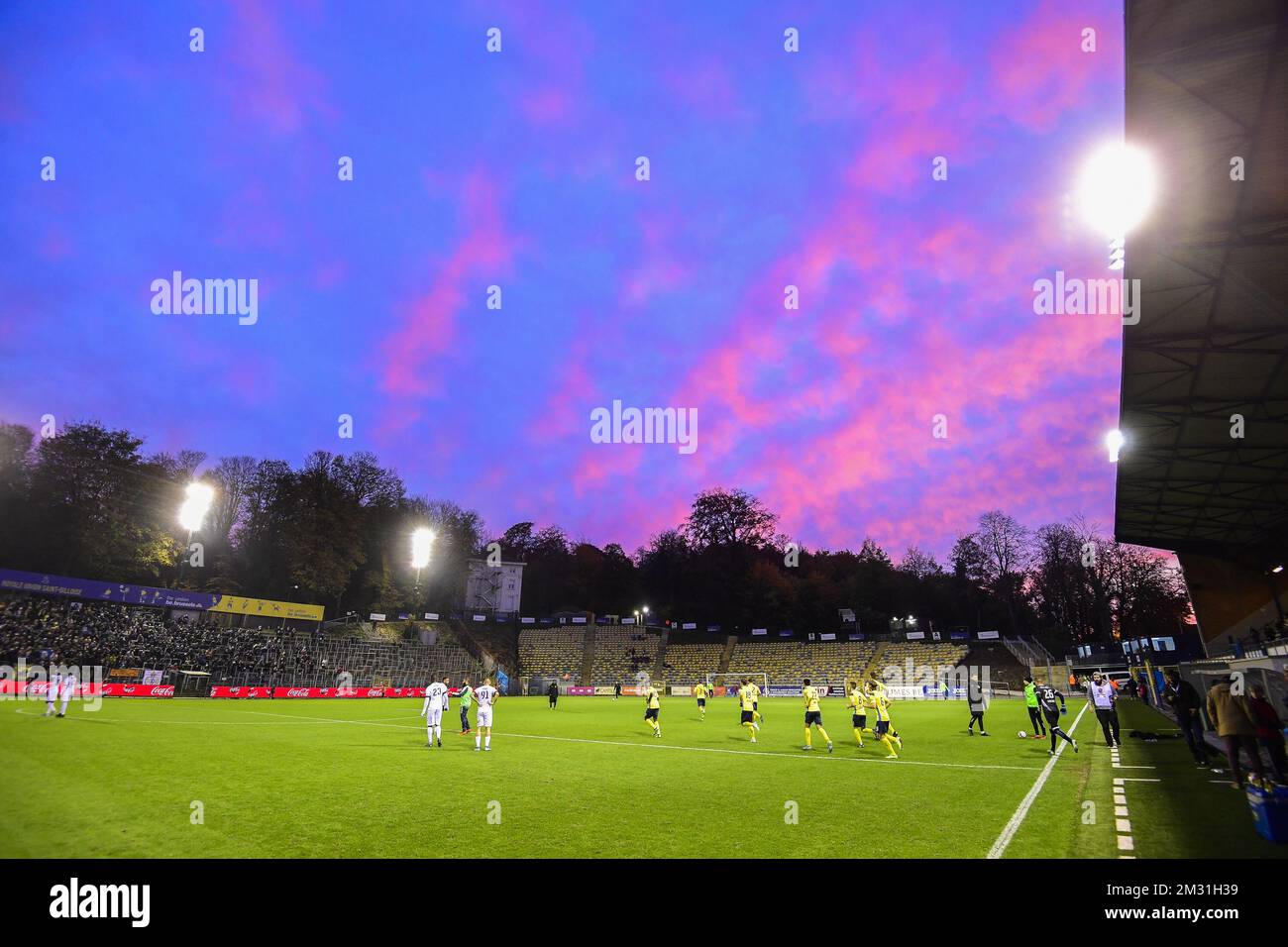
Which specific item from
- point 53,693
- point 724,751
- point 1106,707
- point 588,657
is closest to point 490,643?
point 588,657

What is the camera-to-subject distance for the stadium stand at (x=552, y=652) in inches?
2650

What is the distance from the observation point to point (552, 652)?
7100 cm

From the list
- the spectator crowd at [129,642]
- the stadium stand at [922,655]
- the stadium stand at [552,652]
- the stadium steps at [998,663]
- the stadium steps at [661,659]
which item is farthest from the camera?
the stadium stand at [552,652]

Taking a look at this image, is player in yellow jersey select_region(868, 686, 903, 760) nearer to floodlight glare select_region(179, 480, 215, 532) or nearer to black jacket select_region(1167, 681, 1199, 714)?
black jacket select_region(1167, 681, 1199, 714)

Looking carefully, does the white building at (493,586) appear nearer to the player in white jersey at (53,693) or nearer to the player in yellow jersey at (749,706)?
the player in white jersey at (53,693)

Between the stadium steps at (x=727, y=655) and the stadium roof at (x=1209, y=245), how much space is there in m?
47.2

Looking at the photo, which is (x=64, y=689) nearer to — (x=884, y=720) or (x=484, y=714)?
(x=484, y=714)

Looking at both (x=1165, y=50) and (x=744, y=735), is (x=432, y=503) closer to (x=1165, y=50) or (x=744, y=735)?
(x=744, y=735)

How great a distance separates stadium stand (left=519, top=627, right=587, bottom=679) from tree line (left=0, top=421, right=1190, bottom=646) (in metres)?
13.5

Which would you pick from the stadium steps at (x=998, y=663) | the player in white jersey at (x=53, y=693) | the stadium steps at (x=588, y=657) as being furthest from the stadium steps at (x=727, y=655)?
the player in white jersey at (x=53, y=693)

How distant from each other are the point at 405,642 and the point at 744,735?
143 feet

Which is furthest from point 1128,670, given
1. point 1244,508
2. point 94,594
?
point 94,594

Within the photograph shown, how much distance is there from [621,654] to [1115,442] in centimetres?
5433
